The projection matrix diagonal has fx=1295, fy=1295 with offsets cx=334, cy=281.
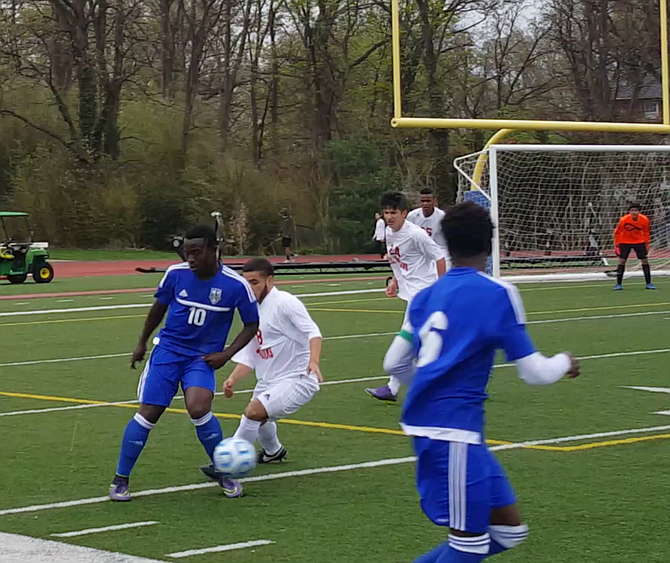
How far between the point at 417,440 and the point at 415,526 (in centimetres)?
227

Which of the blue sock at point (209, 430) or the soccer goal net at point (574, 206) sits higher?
the blue sock at point (209, 430)

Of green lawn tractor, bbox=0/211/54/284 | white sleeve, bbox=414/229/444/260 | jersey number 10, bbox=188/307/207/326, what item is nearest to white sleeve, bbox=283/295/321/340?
jersey number 10, bbox=188/307/207/326

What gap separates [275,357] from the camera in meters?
8.57

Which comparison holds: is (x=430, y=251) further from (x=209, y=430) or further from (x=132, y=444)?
(x=132, y=444)

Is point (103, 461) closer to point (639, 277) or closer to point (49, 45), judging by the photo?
point (639, 277)

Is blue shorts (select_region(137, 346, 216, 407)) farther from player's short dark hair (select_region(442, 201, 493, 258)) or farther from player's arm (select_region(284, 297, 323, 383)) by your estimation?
player's short dark hair (select_region(442, 201, 493, 258))

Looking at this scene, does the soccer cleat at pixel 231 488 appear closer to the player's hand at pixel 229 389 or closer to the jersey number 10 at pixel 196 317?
the player's hand at pixel 229 389

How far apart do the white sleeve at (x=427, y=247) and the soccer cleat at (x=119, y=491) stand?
5182mm

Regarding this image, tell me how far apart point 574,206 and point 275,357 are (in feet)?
88.5

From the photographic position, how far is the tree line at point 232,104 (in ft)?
162

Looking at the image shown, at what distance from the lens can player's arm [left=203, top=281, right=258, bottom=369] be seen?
7.98 meters

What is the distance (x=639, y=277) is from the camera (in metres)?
31.9

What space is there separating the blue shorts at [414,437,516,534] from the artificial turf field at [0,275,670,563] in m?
1.63

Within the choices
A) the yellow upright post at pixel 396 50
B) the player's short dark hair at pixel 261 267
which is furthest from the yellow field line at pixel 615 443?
the yellow upright post at pixel 396 50
